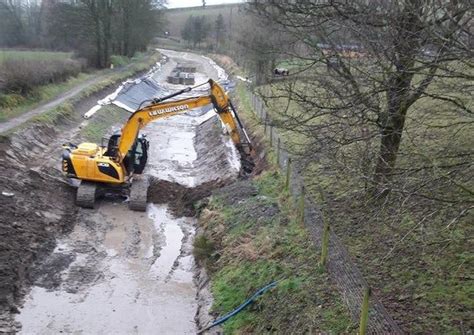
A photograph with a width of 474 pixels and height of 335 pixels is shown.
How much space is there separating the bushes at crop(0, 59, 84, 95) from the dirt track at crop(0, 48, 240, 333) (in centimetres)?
706

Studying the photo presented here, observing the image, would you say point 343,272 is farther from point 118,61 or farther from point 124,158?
point 118,61

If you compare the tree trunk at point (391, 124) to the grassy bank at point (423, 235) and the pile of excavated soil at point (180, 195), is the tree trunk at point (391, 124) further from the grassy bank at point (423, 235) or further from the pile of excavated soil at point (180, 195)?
the pile of excavated soil at point (180, 195)

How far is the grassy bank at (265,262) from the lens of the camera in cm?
1005

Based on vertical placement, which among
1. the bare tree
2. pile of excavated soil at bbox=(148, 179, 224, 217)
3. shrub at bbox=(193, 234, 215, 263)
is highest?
the bare tree

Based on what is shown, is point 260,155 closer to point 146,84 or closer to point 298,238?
point 298,238

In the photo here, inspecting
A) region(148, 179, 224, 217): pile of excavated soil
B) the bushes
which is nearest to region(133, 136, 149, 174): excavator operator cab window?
region(148, 179, 224, 217): pile of excavated soil

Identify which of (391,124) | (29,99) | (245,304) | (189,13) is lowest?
(245,304)

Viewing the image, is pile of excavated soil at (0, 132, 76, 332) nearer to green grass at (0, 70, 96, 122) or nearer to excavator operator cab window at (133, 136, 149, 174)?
excavator operator cab window at (133, 136, 149, 174)

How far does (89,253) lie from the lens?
1591cm

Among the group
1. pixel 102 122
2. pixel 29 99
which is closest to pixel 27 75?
pixel 29 99

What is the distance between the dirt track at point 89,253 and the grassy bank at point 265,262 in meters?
1.10

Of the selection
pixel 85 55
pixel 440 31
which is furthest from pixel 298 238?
pixel 85 55

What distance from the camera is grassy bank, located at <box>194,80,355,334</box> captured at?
10.0 m

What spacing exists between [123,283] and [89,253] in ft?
6.92
